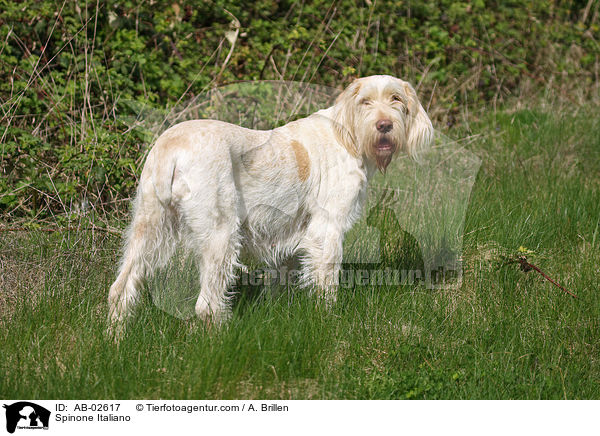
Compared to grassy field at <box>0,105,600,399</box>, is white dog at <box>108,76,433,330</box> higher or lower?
higher

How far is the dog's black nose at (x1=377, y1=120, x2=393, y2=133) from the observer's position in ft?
12.7

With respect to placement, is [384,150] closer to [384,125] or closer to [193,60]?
[384,125]

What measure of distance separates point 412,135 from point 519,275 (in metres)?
1.24

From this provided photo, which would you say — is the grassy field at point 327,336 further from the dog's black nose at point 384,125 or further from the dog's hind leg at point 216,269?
the dog's black nose at point 384,125

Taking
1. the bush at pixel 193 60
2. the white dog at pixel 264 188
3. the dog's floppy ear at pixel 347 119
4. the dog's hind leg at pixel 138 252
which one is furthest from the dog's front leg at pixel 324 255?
the bush at pixel 193 60

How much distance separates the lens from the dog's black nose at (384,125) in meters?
3.88

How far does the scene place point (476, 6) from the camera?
28.5 ft

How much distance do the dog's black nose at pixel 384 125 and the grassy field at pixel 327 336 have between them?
102cm

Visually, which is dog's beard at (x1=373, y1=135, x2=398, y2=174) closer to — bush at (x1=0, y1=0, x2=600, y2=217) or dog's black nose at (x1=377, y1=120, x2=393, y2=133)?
dog's black nose at (x1=377, y1=120, x2=393, y2=133)
